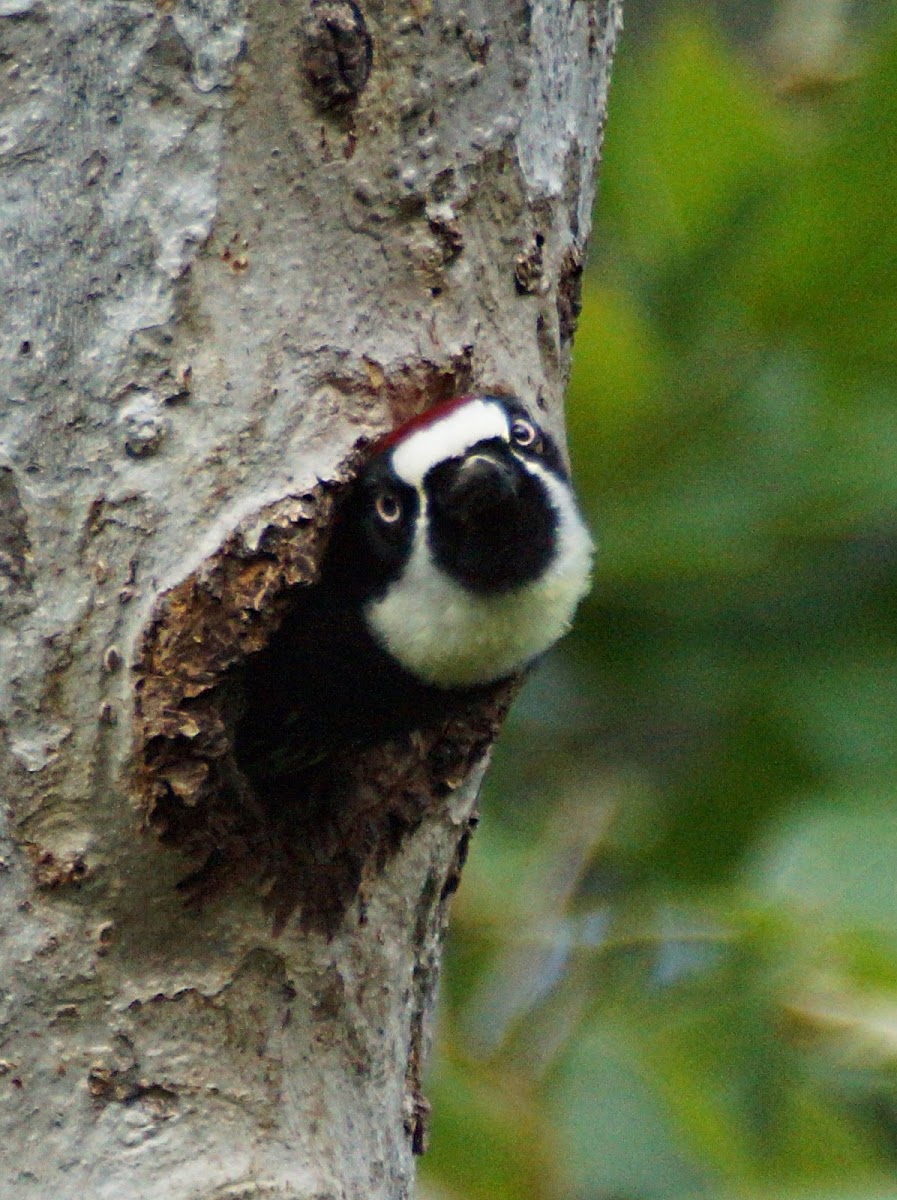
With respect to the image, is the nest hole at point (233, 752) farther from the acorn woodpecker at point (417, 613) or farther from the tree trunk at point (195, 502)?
the acorn woodpecker at point (417, 613)

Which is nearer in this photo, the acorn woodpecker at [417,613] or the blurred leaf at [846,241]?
the acorn woodpecker at [417,613]

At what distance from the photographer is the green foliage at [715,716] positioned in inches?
116

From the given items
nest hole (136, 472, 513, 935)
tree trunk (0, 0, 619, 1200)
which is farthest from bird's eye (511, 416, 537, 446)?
nest hole (136, 472, 513, 935)

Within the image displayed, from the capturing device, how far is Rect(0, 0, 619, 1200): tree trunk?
6.96 feet

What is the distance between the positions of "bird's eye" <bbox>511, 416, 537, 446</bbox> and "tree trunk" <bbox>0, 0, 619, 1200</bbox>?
0.11 metres

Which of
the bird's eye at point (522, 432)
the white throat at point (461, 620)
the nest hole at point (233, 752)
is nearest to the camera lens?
Result: the nest hole at point (233, 752)

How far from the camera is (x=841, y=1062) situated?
3.00m

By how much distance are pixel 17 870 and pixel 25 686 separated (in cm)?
22

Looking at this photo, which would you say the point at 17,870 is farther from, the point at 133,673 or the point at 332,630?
the point at 332,630

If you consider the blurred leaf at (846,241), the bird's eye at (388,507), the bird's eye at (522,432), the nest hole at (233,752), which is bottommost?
the nest hole at (233,752)

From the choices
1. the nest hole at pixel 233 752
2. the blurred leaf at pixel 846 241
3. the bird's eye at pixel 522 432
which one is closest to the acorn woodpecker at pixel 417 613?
the bird's eye at pixel 522 432

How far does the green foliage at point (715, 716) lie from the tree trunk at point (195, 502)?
71 cm

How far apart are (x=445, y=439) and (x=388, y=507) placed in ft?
0.50

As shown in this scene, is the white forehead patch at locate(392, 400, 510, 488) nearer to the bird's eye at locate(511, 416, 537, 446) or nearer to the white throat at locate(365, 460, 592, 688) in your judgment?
the bird's eye at locate(511, 416, 537, 446)
